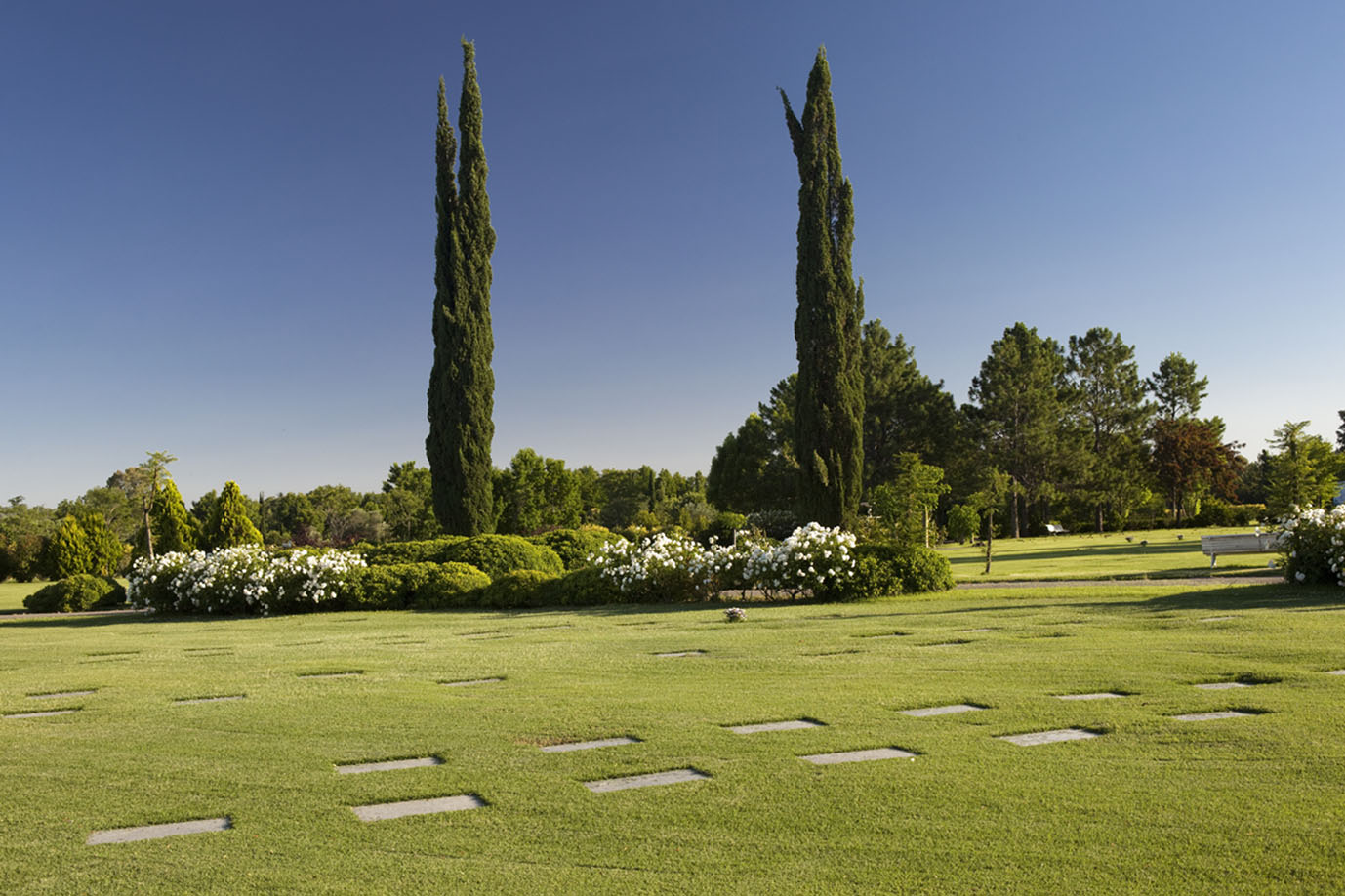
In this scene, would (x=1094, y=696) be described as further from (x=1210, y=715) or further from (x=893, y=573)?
(x=893, y=573)

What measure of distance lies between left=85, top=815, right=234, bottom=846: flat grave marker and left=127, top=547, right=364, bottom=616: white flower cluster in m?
11.0

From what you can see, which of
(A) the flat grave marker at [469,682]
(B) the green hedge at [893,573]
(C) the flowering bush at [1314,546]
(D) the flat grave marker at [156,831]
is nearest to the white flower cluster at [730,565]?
(B) the green hedge at [893,573]

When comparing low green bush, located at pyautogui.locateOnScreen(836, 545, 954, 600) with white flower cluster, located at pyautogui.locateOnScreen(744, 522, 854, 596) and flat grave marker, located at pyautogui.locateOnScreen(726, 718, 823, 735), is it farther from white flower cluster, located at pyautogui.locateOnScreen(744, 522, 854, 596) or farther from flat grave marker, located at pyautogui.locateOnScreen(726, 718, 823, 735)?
flat grave marker, located at pyautogui.locateOnScreen(726, 718, 823, 735)

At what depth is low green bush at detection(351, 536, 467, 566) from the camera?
51.3 feet

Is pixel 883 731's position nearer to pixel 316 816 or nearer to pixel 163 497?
pixel 316 816

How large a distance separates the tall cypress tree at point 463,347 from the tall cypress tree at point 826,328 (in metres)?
8.57

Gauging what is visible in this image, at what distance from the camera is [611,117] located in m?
18.7

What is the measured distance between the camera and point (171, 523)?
71.4ft

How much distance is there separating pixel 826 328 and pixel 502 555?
448 inches

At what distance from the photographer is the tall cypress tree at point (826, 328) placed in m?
22.0

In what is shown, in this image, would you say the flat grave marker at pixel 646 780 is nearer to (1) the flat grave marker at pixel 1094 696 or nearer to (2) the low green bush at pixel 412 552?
(1) the flat grave marker at pixel 1094 696

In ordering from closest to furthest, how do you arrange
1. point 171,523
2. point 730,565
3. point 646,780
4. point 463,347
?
1. point 646,780
2. point 730,565
3. point 463,347
4. point 171,523

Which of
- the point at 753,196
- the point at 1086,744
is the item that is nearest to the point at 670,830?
the point at 1086,744

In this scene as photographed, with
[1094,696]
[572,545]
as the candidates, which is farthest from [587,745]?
[572,545]
